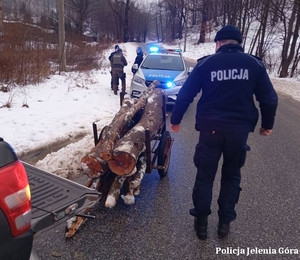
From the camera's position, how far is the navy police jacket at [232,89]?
2668mm

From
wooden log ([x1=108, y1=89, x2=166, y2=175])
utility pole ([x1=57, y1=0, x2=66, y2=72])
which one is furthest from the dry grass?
wooden log ([x1=108, y1=89, x2=166, y2=175])

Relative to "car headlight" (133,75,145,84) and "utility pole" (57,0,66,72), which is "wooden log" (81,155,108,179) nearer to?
"car headlight" (133,75,145,84)

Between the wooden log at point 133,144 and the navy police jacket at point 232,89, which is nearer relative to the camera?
the navy police jacket at point 232,89

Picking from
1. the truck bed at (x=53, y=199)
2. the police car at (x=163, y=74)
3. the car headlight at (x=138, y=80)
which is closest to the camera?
the truck bed at (x=53, y=199)

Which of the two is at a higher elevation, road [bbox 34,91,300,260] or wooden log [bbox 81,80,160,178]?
wooden log [bbox 81,80,160,178]

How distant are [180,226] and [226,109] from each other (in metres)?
1.46

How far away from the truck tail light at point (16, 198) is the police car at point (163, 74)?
24.9 ft

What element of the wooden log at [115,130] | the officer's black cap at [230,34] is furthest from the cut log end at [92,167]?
the officer's black cap at [230,34]

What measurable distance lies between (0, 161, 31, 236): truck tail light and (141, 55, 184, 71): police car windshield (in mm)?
8727

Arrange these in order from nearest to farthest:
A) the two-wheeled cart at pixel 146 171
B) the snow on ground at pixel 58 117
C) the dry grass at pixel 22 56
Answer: the two-wheeled cart at pixel 146 171 < the snow on ground at pixel 58 117 < the dry grass at pixel 22 56

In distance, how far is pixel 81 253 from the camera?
2.69m

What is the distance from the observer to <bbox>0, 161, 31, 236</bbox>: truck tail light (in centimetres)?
142

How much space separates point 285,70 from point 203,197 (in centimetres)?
1948

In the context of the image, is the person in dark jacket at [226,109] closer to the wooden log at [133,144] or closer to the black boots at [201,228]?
the black boots at [201,228]
